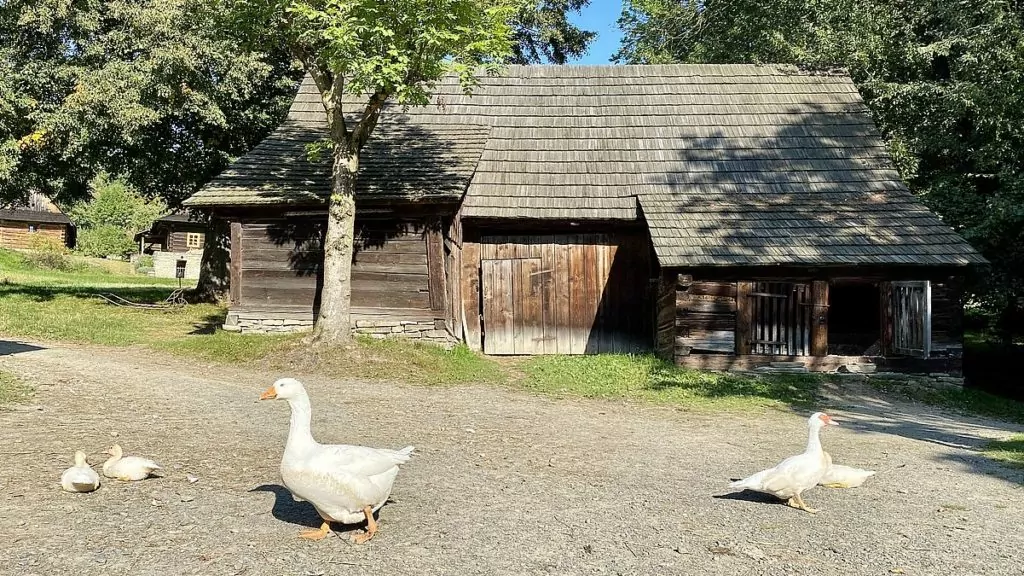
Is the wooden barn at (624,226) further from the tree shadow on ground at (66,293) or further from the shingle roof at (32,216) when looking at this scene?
the shingle roof at (32,216)

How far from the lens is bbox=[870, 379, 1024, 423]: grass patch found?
12586mm

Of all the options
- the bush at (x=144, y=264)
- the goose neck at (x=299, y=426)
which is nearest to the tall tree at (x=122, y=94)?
the goose neck at (x=299, y=426)

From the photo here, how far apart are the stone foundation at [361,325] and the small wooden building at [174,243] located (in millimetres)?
30401

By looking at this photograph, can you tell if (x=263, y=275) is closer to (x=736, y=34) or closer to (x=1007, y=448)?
(x=1007, y=448)

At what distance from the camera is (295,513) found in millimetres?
5219

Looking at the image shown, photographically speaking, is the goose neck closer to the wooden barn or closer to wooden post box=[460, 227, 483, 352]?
the wooden barn

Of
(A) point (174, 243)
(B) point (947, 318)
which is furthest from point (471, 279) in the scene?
(A) point (174, 243)

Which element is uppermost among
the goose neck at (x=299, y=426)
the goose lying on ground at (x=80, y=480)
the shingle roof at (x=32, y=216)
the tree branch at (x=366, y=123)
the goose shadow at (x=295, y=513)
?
the shingle roof at (x=32, y=216)

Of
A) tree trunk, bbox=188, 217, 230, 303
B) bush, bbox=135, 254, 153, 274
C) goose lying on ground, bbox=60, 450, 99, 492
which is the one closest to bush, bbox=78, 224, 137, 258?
bush, bbox=135, 254, 153, 274

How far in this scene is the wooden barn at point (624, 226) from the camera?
14289 millimetres

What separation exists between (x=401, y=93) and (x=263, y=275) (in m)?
5.38

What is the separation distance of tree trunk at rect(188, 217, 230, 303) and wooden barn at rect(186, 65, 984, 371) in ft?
17.8

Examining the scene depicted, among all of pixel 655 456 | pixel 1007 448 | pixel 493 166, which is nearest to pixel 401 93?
pixel 493 166

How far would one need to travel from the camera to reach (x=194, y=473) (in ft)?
20.2
